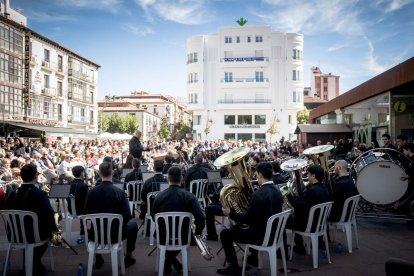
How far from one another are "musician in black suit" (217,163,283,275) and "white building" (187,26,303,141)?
138 ft

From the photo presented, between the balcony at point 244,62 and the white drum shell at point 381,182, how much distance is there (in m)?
40.1

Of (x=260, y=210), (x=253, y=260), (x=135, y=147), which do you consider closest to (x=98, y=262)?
(x=253, y=260)

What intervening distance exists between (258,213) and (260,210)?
49mm

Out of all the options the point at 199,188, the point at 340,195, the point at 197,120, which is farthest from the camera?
the point at 197,120

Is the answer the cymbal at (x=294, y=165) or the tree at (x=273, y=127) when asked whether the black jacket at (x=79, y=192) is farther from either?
Answer: the tree at (x=273, y=127)

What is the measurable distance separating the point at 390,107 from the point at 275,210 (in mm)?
11251

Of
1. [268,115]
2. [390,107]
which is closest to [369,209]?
[390,107]

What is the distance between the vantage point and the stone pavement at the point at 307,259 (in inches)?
195

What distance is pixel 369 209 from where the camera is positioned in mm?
9320

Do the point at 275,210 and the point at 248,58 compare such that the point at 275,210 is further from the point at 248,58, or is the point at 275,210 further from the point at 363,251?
the point at 248,58

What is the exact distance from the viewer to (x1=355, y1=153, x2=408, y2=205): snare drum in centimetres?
760

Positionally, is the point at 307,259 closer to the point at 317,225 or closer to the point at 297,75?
the point at 317,225

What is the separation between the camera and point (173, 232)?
4.44 m

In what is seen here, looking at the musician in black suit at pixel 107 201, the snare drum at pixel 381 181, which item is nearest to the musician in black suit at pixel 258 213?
the musician in black suit at pixel 107 201
